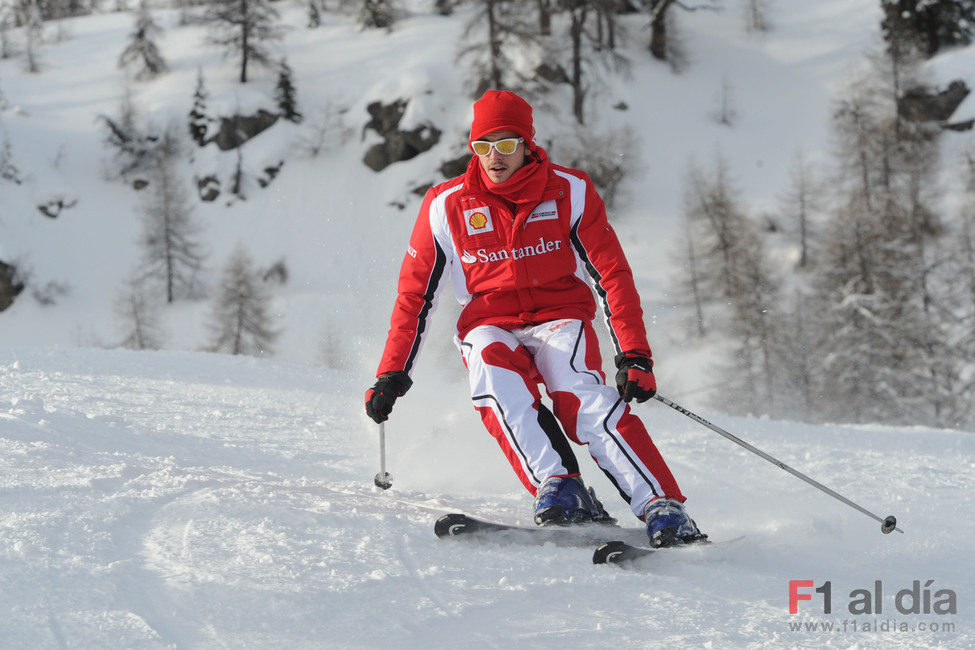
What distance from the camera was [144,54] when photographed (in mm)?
40156

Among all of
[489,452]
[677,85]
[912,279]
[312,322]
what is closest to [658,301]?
[912,279]

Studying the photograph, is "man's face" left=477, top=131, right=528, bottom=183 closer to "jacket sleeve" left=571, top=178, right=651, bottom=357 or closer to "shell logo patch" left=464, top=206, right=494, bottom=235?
"shell logo patch" left=464, top=206, right=494, bottom=235

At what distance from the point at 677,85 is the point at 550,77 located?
5.71m

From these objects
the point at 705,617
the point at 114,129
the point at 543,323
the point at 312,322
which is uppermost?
the point at 543,323

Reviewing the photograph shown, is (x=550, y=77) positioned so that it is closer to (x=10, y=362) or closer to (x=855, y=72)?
(x=855, y=72)

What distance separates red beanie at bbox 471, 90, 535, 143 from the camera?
3.44m

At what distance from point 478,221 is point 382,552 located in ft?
4.65

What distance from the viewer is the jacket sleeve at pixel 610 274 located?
3.29 m

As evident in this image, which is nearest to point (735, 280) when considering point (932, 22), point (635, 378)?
point (932, 22)

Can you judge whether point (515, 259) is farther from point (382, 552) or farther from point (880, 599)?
point (880, 599)

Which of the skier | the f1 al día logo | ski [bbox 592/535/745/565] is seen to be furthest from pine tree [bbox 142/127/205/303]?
the f1 al día logo

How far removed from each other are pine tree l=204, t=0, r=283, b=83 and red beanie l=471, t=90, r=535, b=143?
123 feet

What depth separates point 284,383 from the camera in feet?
22.8

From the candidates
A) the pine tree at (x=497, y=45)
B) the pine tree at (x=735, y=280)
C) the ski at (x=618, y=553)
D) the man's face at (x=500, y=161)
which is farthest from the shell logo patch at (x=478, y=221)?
the pine tree at (x=497, y=45)
